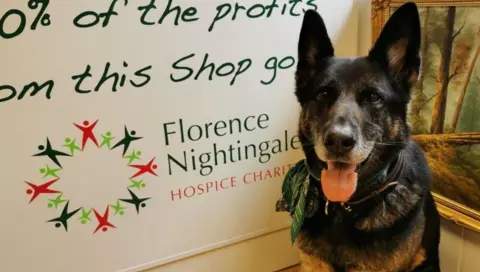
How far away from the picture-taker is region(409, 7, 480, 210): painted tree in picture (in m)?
1.40

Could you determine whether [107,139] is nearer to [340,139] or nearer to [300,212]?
[300,212]

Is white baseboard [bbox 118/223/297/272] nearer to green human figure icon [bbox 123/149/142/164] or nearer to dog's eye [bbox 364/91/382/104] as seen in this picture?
green human figure icon [bbox 123/149/142/164]

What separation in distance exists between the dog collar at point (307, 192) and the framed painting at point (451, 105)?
347 millimetres

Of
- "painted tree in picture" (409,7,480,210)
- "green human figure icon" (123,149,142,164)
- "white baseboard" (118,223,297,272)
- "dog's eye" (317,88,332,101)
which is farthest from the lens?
"white baseboard" (118,223,297,272)

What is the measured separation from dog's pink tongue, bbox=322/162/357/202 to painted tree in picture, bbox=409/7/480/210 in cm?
56

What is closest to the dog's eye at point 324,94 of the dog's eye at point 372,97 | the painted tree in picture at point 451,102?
the dog's eye at point 372,97

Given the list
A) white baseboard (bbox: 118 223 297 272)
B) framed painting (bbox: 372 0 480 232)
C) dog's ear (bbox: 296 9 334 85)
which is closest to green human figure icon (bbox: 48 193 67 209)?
white baseboard (bbox: 118 223 297 272)

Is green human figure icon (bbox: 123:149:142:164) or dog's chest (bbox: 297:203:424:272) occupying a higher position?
green human figure icon (bbox: 123:149:142:164)

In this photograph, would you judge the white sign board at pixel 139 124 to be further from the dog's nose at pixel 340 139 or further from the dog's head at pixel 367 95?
the dog's nose at pixel 340 139

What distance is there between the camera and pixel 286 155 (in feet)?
5.88

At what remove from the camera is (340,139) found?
3.50ft

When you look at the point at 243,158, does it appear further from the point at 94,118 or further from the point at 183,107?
the point at 94,118

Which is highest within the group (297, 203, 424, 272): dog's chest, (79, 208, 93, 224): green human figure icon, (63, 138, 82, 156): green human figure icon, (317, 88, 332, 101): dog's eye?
(317, 88, 332, 101): dog's eye

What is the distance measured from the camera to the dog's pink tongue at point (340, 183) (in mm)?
1155
